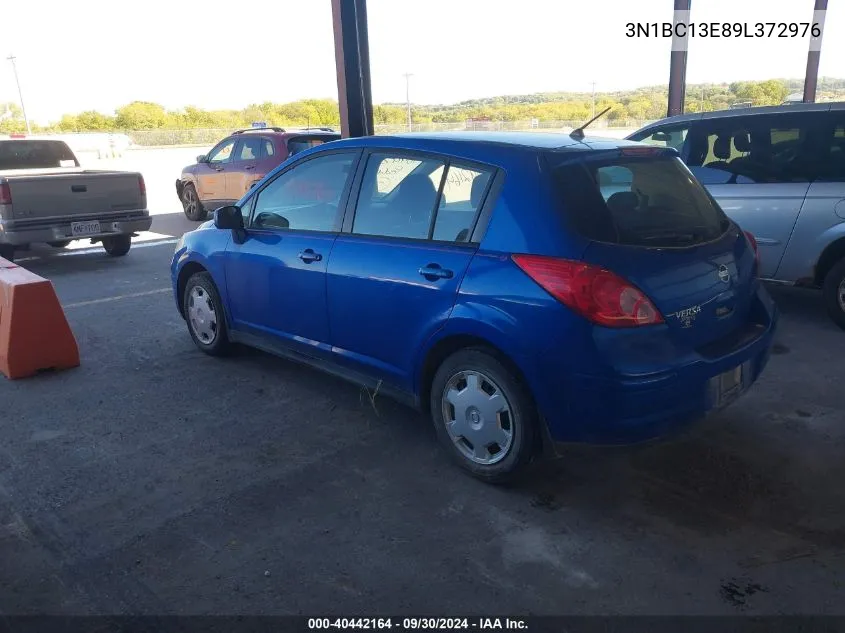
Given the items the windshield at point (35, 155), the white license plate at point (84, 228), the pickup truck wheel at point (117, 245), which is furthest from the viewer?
the pickup truck wheel at point (117, 245)

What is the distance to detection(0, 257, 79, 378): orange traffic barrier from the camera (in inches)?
207

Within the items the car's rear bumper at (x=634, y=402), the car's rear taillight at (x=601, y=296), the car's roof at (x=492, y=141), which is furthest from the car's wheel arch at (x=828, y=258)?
the car's rear taillight at (x=601, y=296)

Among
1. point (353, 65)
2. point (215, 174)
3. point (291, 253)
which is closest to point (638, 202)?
point (291, 253)

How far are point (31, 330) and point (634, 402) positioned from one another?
4.45 metres

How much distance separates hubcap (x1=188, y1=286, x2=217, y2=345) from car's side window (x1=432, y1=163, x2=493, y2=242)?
243 cm

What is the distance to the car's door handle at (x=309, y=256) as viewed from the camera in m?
4.25

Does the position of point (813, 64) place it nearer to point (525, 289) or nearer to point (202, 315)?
point (202, 315)

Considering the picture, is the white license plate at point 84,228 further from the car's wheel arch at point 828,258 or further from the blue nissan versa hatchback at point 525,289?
the car's wheel arch at point 828,258

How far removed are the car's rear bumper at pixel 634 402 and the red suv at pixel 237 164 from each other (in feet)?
30.3

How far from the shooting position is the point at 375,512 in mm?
3334

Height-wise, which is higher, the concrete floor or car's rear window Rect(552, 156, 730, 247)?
car's rear window Rect(552, 156, 730, 247)

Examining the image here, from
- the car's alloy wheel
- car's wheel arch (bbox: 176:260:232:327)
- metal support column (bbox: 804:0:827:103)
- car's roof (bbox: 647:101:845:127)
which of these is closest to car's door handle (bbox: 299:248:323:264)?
car's wheel arch (bbox: 176:260:232:327)

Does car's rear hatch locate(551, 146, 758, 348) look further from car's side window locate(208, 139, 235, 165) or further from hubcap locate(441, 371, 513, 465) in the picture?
→ car's side window locate(208, 139, 235, 165)

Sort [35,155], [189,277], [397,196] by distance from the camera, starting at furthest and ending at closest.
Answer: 1. [35,155]
2. [189,277]
3. [397,196]
